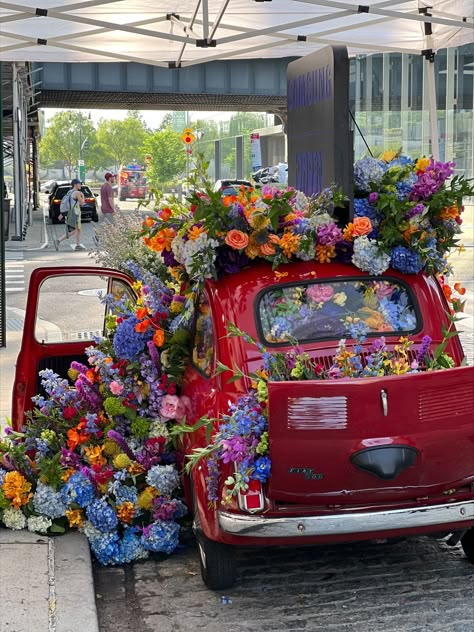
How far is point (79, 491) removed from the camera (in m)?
6.00

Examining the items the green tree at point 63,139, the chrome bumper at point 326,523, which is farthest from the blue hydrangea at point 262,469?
the green tree at point 63,139

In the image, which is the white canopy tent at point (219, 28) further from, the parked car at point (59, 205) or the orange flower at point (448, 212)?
the parked car at point (59, 205)

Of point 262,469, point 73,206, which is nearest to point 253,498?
point 262,469

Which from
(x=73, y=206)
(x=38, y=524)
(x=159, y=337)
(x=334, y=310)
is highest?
(x=73, y=206)

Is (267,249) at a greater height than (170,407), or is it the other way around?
(267,249)

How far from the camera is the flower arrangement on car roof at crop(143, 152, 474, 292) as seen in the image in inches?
222

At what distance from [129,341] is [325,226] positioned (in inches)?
55.2

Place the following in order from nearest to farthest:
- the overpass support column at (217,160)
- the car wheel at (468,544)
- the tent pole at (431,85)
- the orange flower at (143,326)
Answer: the car wheel at (468,544) → the orange flower at (143,326) → the tent pole at (431,85) → the overpass support column at (217,160)

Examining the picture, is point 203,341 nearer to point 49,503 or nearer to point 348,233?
point 348,233

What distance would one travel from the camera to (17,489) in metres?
6.11

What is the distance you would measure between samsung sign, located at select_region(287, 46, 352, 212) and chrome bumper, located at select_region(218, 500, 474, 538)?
1912 mm

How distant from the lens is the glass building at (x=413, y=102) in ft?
104

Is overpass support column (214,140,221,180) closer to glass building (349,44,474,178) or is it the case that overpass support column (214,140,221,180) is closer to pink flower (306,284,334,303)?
glass building (349,44,474,178)

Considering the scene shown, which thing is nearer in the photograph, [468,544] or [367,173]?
[468,544]
